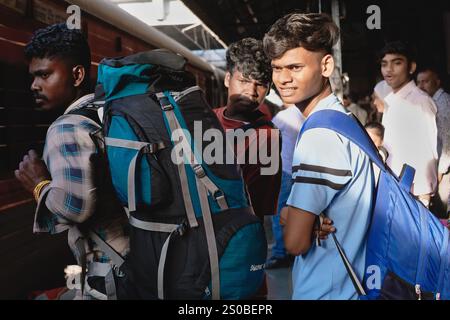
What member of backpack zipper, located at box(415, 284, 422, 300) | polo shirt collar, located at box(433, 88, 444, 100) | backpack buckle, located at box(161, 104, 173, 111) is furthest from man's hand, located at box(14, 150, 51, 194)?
polo shirt collar, located at box(433, 88, 444, 100)

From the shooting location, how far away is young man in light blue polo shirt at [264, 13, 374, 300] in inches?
51.0

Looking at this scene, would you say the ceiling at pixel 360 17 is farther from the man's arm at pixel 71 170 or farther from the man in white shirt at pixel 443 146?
the man's arm at pixel 71 170

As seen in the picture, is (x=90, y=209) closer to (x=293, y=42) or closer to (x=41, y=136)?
(x=293, y=42)

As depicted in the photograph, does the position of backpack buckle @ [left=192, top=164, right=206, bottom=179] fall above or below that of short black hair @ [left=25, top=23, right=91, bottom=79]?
below

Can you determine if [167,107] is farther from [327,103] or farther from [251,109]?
[251,109]

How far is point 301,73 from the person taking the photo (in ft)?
4.94

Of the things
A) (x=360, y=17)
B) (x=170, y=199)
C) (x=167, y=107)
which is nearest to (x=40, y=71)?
(x=167, y=107)

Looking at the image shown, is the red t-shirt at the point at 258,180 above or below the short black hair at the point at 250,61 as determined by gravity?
below

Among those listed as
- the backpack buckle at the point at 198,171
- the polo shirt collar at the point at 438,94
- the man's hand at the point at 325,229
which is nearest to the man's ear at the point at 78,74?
the backpack buckle at the point at 198,171

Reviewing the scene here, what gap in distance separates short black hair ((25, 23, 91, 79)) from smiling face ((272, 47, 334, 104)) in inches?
31.2

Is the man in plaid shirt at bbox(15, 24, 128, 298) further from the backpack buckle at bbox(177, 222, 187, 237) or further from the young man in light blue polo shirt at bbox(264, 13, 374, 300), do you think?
the young man in light blue polo shirt at bbox(264, 13, 374, 300)

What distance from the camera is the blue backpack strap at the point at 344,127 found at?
51.9 inches

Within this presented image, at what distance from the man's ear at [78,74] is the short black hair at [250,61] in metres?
0.87
